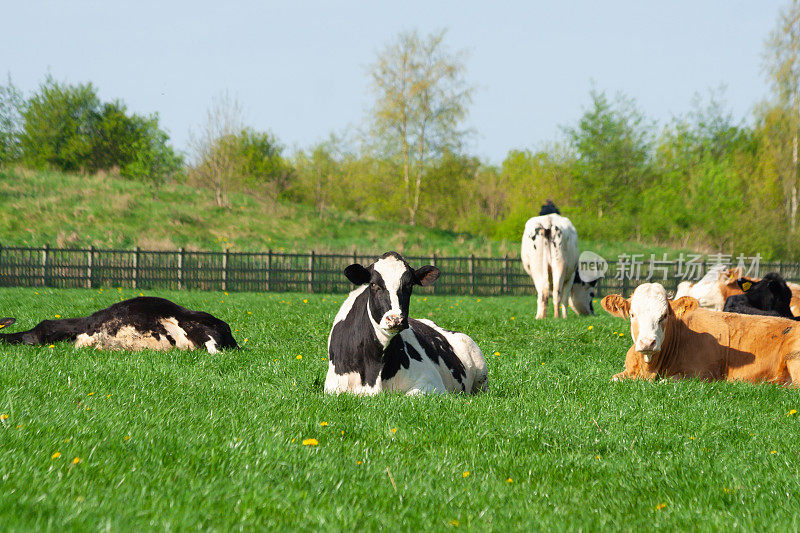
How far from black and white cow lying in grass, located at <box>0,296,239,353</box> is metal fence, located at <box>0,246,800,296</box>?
17488 millimetres

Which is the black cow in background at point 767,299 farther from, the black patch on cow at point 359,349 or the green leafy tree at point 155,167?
the green leafy tree at point 155,167

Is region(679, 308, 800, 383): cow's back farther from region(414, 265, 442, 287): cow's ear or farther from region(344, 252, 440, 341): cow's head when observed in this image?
region(344, 252, 440, 341): cow's head

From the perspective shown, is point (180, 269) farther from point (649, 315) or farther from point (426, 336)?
point (649, 315)

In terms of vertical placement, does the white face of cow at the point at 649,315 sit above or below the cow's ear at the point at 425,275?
below

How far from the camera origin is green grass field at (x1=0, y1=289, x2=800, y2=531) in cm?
271

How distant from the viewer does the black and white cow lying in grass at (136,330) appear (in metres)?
7.22

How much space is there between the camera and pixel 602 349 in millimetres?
9234

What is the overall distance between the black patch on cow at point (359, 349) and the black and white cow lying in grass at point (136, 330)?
2.37 metres

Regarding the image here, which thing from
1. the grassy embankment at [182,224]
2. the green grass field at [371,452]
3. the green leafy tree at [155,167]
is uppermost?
the green leafy tree at [155,167]

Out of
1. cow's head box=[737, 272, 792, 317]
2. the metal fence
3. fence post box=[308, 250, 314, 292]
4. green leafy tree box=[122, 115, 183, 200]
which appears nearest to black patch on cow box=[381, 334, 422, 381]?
cow's head box=[737, 272, 792, 317]

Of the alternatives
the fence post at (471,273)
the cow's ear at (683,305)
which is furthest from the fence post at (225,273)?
the cow's ear at (683,305)

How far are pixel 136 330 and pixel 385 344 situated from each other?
3.51m

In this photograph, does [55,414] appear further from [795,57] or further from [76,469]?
[795,57]

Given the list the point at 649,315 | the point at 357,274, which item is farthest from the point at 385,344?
the point at 649,315
